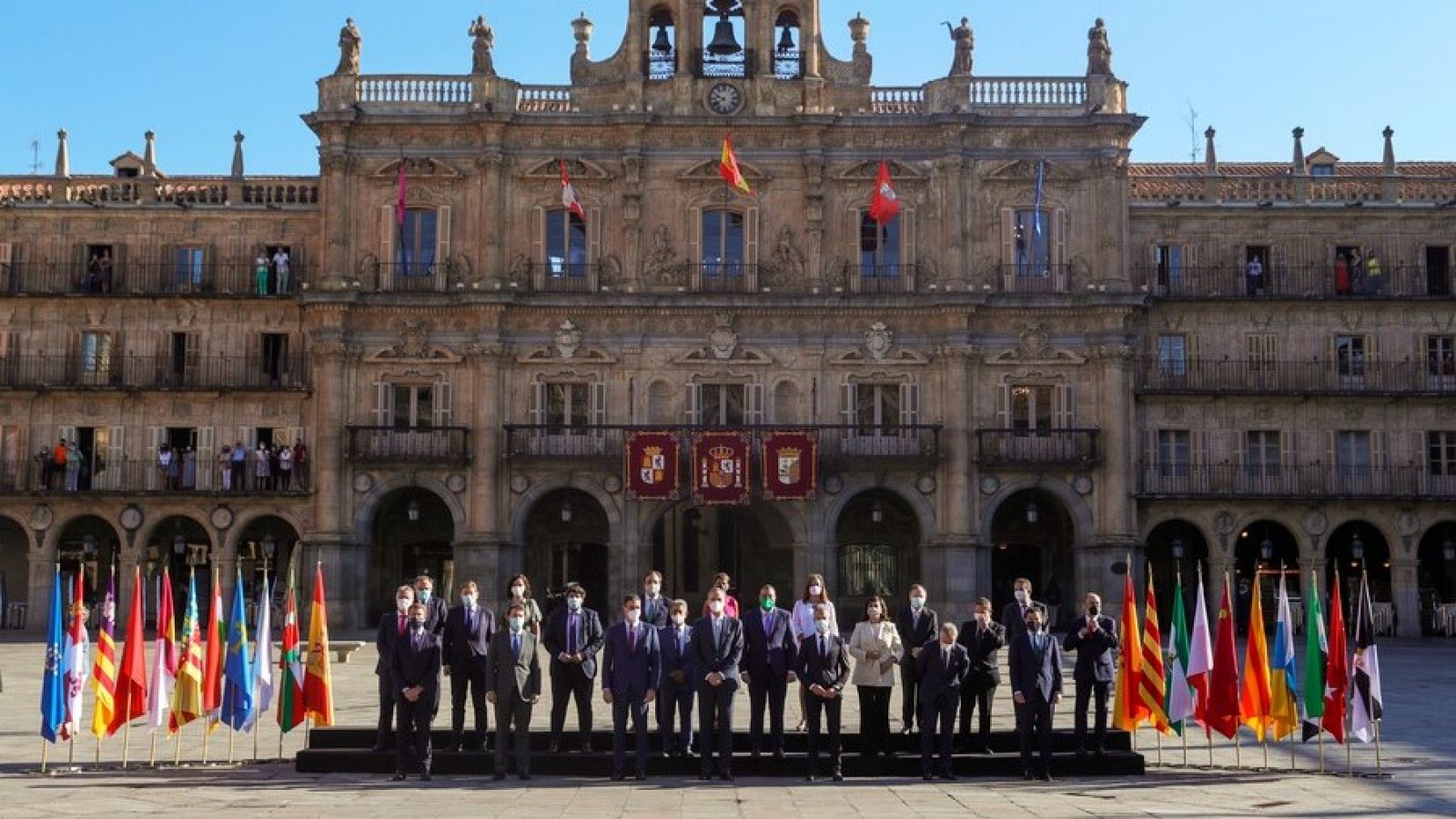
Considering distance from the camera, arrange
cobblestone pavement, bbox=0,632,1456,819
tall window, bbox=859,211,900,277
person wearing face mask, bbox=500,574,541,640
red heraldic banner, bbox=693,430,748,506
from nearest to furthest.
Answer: cobblestone pavement, bbox=0,632,1456,819, person wearing face mask, bbox=500,574,541,640, red heraldic banner, bbox=693,430,748,506, tall window, bbox=859,211,900,277

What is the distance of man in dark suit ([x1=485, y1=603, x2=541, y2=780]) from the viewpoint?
63.7 ft

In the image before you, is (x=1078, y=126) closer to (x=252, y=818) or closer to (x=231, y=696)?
(x=231, y=696)

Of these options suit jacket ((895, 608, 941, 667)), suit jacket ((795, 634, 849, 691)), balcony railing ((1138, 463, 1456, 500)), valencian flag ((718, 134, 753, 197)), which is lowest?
suit jacket ((795, 634, 849, 691))

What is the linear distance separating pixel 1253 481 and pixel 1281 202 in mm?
7774

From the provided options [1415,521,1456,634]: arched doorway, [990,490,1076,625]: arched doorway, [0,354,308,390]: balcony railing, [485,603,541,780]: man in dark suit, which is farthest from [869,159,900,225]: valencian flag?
[485,603,541,780]: man in dark suit

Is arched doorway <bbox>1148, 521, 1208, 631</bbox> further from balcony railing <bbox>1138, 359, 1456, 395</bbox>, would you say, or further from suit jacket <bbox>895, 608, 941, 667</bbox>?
suit jacket <bbox>895, 608, 941, 667</bbox>

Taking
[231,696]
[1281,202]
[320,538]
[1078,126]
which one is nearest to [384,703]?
[231,696]

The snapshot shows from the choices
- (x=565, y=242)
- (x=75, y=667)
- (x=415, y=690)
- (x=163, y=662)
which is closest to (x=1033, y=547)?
(x=565, y=242)

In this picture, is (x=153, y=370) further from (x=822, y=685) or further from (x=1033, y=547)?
(x=822, y=685)

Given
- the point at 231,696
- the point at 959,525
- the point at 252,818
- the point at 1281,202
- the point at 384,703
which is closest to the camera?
the point at 252,818

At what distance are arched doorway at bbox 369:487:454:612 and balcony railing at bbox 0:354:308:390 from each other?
4396 mm

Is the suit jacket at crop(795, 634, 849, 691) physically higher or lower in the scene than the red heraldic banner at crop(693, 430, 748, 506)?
lower

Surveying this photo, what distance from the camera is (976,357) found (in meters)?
46.1

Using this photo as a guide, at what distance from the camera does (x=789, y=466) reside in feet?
147
